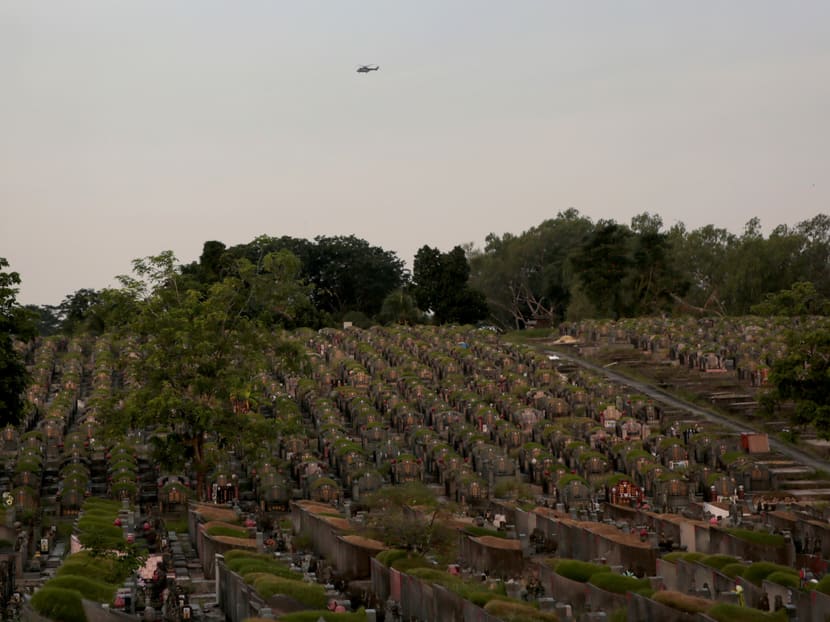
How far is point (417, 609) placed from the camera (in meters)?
36.6

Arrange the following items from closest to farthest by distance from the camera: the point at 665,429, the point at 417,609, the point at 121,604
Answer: the point at 121,604, the point at 417,609, the point at 665,429

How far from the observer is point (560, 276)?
15988 centimetres

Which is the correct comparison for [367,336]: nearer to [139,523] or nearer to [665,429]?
[665,429]

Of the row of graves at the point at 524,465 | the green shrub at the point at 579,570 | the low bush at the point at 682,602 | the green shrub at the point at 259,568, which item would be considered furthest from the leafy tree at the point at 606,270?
the low bush at the point at 682,602

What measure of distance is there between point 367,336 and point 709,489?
48.1 m

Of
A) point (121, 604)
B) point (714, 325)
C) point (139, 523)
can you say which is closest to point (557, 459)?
point (139, 523)

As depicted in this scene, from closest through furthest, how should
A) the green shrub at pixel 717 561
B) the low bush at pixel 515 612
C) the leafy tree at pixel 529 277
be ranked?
the low bush at pixel 515 612, the green shrub at pixel 717 561, the leafy tree at pixel 529 277

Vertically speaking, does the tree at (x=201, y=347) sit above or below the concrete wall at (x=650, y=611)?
above

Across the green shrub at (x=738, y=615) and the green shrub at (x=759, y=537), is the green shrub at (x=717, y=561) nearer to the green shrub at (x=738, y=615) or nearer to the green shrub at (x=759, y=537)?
the green shrub at (x=759, y=537)

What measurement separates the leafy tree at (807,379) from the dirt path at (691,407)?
6.67 metres

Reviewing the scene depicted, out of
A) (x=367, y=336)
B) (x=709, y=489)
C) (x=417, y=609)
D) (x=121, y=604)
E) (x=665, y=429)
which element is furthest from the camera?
(x=367, y=336)

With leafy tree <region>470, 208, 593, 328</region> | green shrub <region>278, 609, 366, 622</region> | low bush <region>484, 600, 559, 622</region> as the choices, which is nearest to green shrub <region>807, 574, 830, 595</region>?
low bush <region>484, 600, 559, 622</region>

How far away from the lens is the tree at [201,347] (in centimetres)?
6031

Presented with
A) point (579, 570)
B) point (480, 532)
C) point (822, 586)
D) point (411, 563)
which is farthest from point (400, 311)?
point (822, 586)
